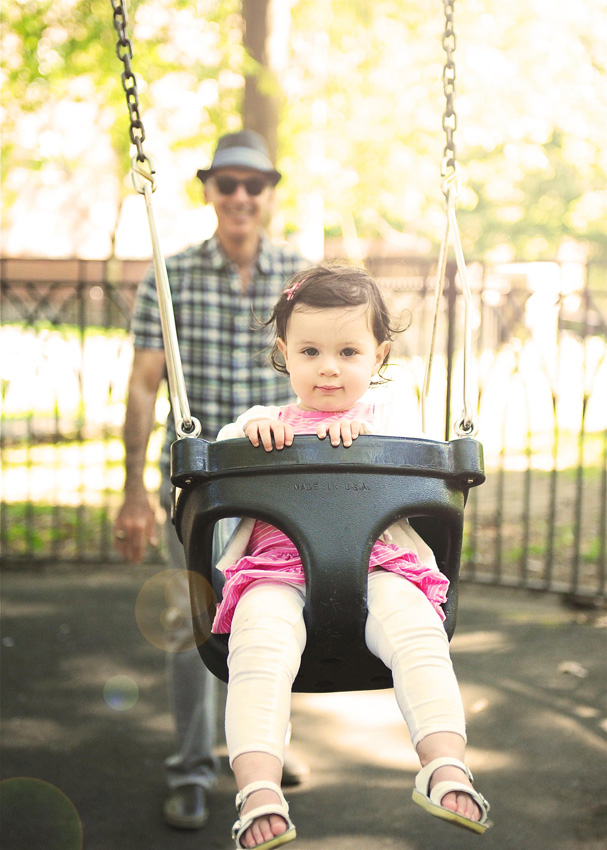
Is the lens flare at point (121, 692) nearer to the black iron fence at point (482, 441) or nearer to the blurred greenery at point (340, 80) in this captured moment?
the black iron fence at point (482, 441)

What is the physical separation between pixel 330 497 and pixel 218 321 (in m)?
1.33

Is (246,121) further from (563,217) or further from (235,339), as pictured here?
(563,217)

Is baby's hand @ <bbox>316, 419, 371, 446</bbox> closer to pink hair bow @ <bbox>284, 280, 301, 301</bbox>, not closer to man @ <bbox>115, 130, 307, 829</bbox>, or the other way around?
pink hair bow @ <bbox>284, 280, 301, 301</bbox>

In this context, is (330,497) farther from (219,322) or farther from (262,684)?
(219,322)

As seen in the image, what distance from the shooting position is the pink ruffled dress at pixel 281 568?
188cm

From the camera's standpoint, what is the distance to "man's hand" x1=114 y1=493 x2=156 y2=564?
3062 mm

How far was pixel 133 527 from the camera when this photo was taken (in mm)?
3064

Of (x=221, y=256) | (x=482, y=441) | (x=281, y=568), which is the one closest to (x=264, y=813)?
(x=281, y=568)

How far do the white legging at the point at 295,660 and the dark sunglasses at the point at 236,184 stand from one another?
151cm

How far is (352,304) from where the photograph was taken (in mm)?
1925

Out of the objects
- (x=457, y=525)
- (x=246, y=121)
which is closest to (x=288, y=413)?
(x=457, y=525)

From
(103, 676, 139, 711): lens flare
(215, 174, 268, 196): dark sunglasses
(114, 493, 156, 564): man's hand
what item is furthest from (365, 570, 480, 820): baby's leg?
(103, 676, 139, 711): lens flare

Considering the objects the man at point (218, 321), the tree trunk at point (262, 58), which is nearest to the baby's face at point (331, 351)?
the man at point (218, 321)

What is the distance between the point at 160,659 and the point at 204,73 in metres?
3.85
